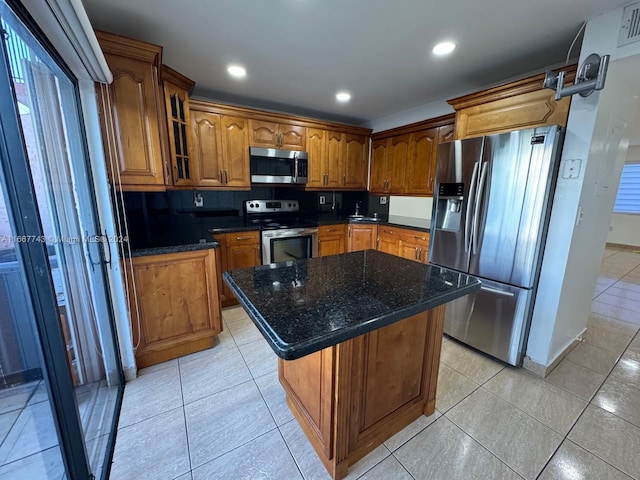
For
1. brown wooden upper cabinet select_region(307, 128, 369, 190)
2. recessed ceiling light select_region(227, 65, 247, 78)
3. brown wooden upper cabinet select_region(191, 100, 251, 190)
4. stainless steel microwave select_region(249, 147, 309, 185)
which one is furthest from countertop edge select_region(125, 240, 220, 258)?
brown wooden upper cabinet select_region(307, 128, 369, 190)

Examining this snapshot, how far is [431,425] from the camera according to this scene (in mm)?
1529

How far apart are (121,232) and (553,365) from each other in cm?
334

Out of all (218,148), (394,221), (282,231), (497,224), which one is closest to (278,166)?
(218,148)

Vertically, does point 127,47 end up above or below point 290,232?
above

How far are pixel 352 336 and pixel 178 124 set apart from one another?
2.50m

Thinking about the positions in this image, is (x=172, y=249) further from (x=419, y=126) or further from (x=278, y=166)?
(x=419, y=126)

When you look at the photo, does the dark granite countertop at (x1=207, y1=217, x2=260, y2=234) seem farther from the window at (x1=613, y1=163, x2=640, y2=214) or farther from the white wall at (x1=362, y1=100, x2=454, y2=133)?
the window at (x1=613, y1=163, x2=640, y2=214)

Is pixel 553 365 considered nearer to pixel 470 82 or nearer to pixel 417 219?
pixel 417 219

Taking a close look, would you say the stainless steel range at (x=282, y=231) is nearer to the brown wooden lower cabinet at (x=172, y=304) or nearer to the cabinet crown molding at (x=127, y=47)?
the brown wooden lower cabinet at (x=172, y=304)

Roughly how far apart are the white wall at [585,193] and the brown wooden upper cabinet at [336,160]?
8.15 feet

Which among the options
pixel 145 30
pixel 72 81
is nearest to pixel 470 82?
pixel 145 30

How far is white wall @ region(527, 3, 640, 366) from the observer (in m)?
1.59

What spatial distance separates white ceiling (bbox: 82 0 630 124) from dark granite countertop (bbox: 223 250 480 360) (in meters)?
1.51

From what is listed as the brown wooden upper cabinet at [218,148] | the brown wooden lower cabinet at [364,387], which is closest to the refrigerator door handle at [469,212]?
the brown wooden lower cabinet at [364,387]
